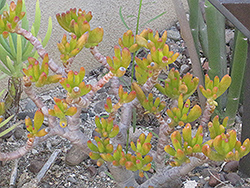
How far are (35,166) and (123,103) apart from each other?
526 mm

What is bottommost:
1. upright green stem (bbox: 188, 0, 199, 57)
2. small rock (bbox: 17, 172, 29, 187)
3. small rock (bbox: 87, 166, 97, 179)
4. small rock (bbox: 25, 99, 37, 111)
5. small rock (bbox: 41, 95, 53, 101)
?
small rock (bbox: 87, 166, 97, 179)

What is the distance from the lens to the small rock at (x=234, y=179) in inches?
44.0

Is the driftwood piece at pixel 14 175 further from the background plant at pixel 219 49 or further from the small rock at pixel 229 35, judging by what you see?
the small rock at pixel 229 35

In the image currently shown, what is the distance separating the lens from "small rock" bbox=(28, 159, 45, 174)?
119 cm

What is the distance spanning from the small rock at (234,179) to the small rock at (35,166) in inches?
25.0

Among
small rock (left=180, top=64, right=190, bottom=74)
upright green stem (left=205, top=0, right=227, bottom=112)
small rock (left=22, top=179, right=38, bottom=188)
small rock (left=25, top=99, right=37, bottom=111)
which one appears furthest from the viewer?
small rock (left=180, top=64, right=190, bottom=74)

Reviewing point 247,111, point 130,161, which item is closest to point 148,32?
point 130,161

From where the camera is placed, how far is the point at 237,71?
3.89 ft

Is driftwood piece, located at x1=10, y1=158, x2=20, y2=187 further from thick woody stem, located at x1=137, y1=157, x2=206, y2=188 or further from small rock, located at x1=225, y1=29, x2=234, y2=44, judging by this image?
small rock, located at x1=225, y1=29, x2=234, y2=44

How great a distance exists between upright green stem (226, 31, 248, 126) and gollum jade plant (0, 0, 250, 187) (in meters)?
0.35

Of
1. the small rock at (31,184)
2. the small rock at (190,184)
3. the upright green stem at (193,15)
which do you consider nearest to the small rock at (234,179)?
the small rock at (190,184)

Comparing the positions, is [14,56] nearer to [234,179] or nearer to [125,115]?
[125,115]

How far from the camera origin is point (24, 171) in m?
1.20

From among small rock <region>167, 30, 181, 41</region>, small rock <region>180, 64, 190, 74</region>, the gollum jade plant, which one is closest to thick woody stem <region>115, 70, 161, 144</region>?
the gollum jade plant
